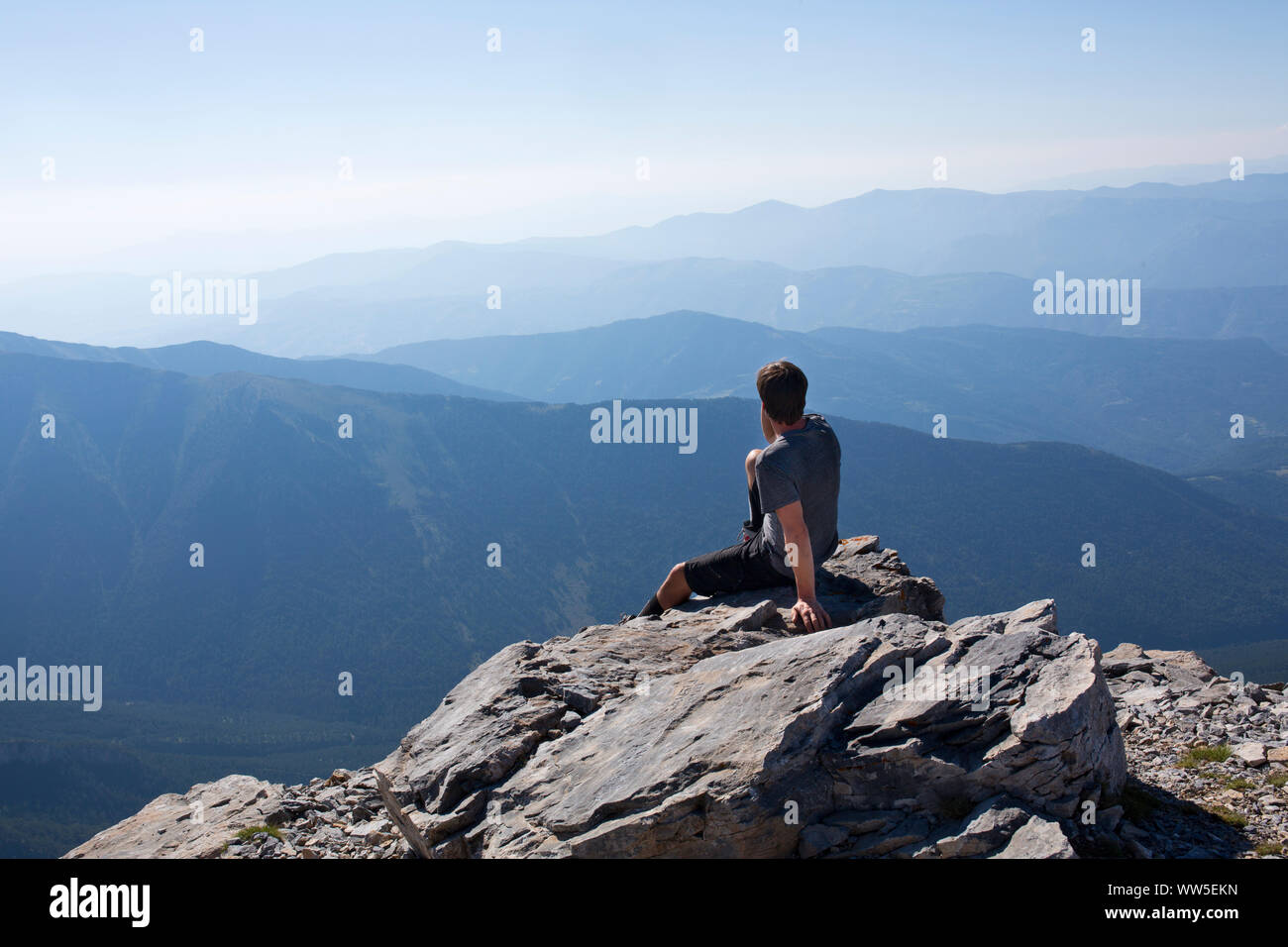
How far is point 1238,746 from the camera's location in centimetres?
973

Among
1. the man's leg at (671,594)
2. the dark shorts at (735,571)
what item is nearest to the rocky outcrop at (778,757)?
the dark shorts at (735,571)

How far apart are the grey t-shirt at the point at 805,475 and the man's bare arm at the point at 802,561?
0.14 m

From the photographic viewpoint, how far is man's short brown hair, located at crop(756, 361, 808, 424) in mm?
9688

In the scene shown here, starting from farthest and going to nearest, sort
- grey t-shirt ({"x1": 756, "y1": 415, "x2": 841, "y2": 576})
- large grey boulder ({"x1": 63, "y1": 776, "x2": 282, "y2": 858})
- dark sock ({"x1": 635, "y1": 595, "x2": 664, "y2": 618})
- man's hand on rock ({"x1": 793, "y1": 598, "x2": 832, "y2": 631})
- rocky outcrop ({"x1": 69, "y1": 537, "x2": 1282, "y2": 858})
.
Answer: dark sock ({"x1": 635, "y1": 595, "x2": 664, "y2": 618}) < large grey boulder ({"x1": 63, "y1": 776, "x2": 282, "y2": 858}) < man's hand on rock ({"x1": 793, "y1": 598, "x2": 832, "y2": 631}) < grey t-shirt ({"x1": 756, "y1": 415, "x2": 841, "y2": 576}) < rocky outcrop ({"x1": 69, "y1": 537, "x2": 1282, "y2": 858})

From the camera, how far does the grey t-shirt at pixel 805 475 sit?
9.63 m

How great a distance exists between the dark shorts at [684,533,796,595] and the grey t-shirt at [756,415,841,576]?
922 mm

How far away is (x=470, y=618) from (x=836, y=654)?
130998 millimetres

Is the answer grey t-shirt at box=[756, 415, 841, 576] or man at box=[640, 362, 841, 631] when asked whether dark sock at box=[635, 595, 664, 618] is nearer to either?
man at box=[640, 362, 841, 631]

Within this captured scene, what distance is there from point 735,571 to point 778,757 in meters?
4.55

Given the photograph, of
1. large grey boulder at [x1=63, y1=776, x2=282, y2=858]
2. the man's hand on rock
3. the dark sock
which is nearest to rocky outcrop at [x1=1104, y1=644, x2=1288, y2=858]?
the man's hand on rock

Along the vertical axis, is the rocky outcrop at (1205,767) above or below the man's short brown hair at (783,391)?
below

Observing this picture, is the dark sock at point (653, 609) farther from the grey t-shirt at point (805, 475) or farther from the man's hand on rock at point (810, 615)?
the man's hand on rock at point (810, 615)
